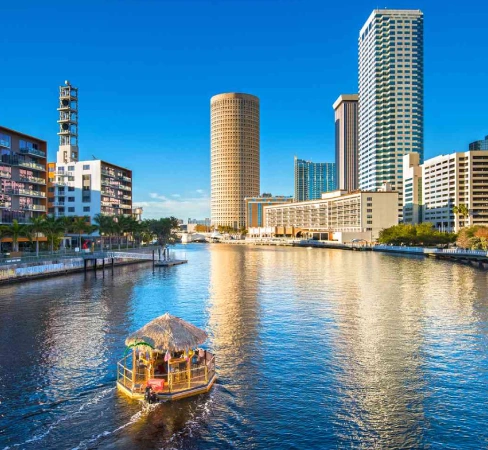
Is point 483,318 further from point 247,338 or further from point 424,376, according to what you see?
point 247,338

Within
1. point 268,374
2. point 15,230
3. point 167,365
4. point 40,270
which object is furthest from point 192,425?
point 15,230

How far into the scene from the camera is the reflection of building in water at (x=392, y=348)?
1085 inches

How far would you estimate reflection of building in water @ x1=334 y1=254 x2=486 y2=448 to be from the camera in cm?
2756

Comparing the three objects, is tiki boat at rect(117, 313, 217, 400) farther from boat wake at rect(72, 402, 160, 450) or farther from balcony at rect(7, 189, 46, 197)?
balcony at rect(7, 189, 46, 197)

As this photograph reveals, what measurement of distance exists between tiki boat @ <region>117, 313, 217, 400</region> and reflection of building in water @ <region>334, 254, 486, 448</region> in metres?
10.00

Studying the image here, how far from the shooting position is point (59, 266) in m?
104

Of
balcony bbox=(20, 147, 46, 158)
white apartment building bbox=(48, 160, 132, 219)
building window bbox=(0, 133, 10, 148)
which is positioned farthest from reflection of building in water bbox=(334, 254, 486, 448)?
white apartment building bbox=(48, 160, 132, 219)

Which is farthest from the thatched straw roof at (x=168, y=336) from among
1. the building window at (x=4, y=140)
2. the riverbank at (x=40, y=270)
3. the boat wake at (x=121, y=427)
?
the building window at (x=4, y=140)

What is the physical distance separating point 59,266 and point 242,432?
8777 cm

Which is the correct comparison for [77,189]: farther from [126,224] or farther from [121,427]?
[121,427]

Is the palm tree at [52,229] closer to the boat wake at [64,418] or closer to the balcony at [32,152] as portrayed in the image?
the balcony at [32,152]

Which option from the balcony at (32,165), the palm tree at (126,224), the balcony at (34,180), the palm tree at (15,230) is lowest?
the palm tree at (15,230)

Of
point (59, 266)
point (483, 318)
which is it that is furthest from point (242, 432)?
point (59, 266)

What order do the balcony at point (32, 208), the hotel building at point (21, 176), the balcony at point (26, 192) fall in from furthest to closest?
the balcony at point (32, 208), the balcony at point (26, 192), the hotel building at point (21, 176)
